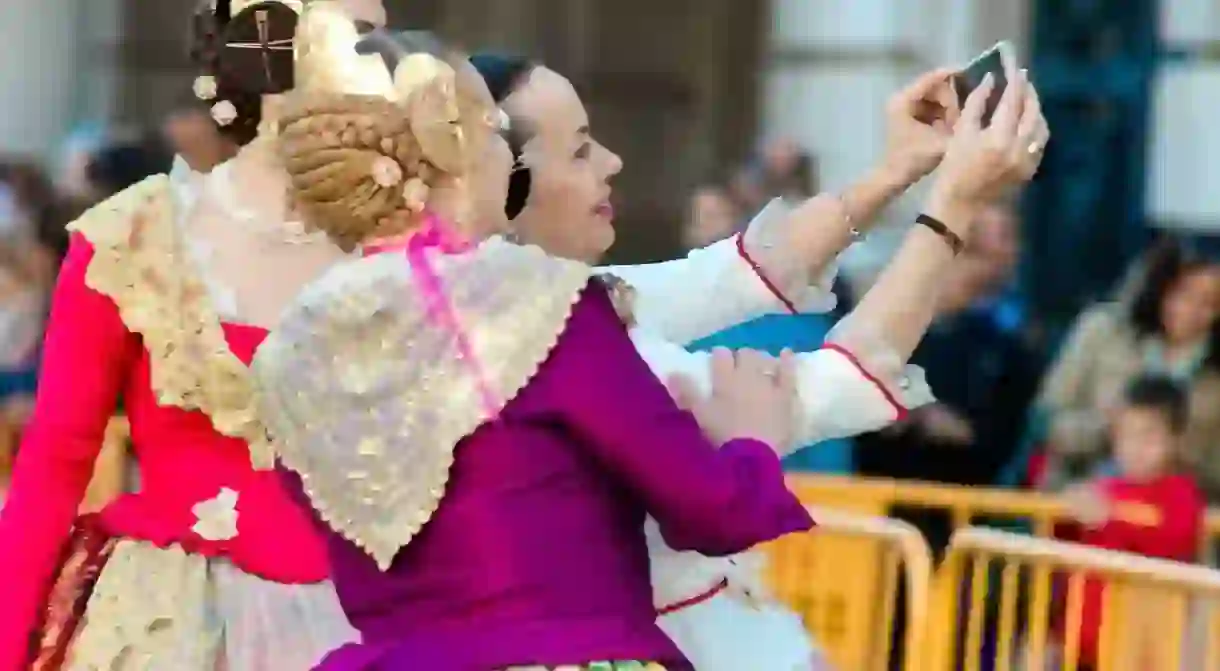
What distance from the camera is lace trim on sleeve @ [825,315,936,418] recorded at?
8.23 ft

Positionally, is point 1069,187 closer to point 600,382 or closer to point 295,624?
point 295,624

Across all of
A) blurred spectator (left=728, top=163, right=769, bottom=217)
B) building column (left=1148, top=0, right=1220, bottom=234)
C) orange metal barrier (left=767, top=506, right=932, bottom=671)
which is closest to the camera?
orange metal barrier (left=767, top=506, right=932, bottom=671)

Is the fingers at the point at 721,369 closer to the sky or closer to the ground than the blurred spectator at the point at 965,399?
closer to the sky

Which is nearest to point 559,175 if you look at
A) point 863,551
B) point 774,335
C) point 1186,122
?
point 774,335

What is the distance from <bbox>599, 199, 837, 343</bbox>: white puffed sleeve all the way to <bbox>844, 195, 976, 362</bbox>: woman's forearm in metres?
0.50

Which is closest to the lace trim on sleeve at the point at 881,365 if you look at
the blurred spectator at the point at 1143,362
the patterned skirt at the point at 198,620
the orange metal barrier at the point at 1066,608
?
the patterned skirt at the point at 198,620

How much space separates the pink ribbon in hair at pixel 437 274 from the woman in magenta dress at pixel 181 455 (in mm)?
581

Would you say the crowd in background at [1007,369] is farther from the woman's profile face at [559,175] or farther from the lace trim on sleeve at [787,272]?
the woman's profile face at [559,175]

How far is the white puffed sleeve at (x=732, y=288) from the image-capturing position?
3.10 metres

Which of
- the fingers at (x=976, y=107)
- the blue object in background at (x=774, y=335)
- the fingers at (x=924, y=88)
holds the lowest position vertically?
the blue object in background at (x=774, y=335)

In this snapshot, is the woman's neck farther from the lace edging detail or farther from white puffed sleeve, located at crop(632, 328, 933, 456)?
white puffed sleeve, located at crop(632, 328, 933, 456)

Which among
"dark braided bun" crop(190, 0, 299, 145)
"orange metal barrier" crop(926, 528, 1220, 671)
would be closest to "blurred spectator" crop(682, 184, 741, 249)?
"orange metal barrier" crop(926, 528, 1220, 671)

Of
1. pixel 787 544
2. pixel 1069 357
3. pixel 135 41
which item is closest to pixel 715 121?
pixel 135 41

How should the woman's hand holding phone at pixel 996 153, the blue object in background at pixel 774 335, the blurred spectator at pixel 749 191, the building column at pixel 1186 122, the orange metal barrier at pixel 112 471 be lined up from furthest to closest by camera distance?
1. the building column at pixel 1186 122
2. the blurred spectator at pixel 749 191
3. the orange metal barrier at pixel 112 471
4. the blue object in background at pixel 774 335
5. the woman's hand holding phone at pixel 996 153
